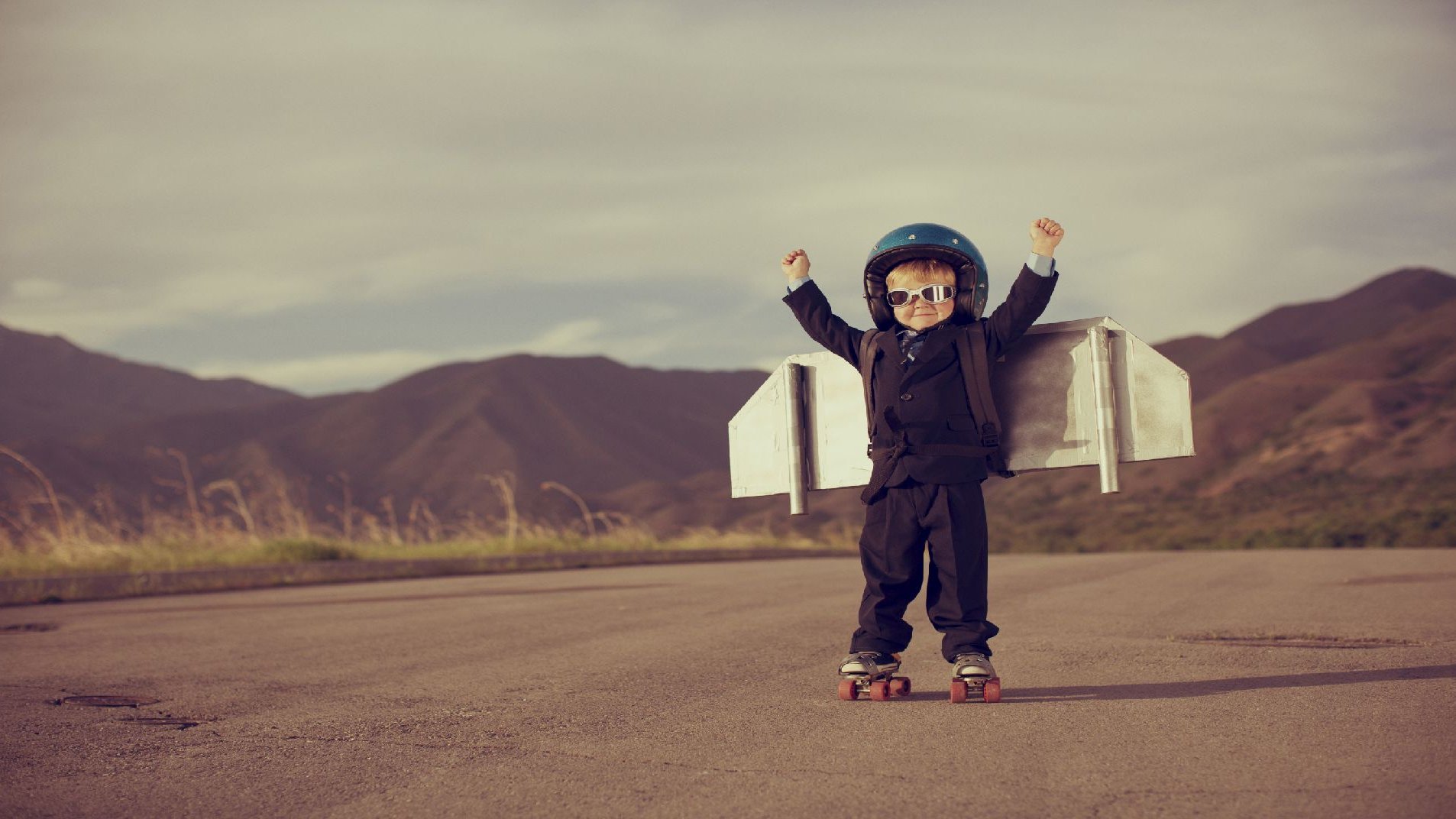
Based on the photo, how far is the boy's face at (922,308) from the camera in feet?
19.3

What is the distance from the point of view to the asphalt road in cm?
371

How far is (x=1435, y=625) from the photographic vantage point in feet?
24.7

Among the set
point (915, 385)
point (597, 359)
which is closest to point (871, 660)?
point (915, 385)

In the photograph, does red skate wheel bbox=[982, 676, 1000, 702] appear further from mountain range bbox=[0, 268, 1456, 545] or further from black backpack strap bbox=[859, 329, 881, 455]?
mountain range bbox=[0, 268, 1456, 545]

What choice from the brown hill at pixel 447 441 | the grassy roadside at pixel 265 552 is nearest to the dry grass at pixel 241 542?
the grassy roadside at pixel 265 552

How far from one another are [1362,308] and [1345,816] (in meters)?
154

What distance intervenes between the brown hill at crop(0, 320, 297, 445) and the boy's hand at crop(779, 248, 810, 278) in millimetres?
121806

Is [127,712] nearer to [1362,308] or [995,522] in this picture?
[995,522]

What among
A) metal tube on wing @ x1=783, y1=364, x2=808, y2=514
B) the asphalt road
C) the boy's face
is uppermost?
the boy's face

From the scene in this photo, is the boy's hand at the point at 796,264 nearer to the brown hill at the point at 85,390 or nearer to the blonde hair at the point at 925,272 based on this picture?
the blonde hair at the point at 925,272

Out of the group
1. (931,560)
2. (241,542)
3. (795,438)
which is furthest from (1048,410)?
(241,542)

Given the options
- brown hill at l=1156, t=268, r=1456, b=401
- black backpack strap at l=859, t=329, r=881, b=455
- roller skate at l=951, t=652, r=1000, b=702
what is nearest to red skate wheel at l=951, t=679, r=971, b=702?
roller skate at l=951, t=652, r=1000, b=702

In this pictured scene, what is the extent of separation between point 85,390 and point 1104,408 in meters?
155

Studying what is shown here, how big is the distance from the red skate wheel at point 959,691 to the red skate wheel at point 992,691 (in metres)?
0.07
